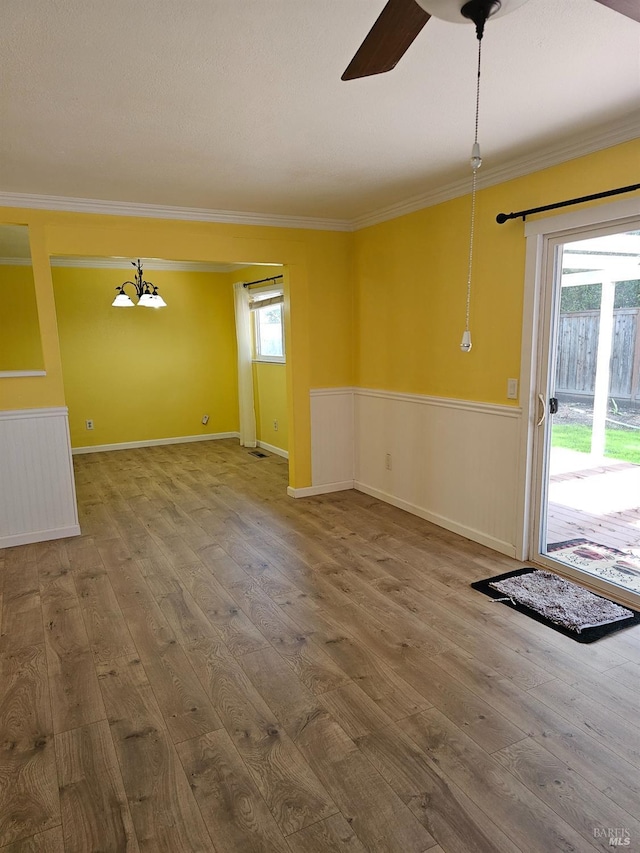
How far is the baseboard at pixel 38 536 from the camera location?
3867 mm

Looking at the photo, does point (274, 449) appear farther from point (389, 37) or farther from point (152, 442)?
point (389, 37)

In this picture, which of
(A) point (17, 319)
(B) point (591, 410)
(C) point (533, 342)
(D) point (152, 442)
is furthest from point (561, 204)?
(A) point (17, 319)

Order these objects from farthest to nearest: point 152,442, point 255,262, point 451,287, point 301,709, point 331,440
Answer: point 152,442, point 331,440, point 255,262, point 451,287, point 301,709

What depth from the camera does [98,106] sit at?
7.50 ft

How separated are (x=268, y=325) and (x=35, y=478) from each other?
12.2 feet

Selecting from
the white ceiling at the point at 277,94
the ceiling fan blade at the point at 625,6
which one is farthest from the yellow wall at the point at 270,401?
the ceiling fan blade at the point at 625,6

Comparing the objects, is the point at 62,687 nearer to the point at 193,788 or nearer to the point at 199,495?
the point at 193,788

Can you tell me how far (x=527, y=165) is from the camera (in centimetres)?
312

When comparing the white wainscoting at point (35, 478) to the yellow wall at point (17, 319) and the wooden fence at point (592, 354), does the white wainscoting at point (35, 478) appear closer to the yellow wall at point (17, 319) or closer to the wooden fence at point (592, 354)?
the yellow wall at point (17, 319)

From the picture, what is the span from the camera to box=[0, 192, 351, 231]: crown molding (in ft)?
12.0

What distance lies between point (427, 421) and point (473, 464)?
563 mm

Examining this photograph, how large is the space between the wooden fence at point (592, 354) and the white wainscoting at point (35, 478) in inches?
136

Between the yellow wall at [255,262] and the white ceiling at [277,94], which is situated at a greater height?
the white ceiling at [277,94]

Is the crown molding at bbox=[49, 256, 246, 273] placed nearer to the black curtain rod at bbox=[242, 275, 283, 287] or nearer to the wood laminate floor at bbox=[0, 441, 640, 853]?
the black curtain rod at bbox=[242, 275, 283, 287]
